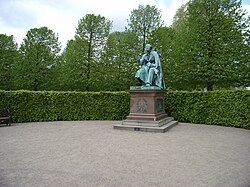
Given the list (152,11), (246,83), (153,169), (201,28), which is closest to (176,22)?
(152,11)

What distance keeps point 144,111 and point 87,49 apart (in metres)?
11.6

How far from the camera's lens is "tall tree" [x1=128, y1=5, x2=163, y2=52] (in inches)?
735

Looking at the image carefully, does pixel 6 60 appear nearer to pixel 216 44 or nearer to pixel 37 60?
pixel 37 60

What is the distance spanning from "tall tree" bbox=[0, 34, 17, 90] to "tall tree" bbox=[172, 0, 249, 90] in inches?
639

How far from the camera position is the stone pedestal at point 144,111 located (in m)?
9.06

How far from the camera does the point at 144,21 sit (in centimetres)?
1881

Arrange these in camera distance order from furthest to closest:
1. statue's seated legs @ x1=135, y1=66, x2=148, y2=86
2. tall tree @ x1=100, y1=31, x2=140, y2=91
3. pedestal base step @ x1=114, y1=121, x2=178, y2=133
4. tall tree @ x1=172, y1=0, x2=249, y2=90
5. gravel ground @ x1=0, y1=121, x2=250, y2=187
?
tall tree @ x1=100, y1=31, x2=140, y2=91 → tall tree @ x1=172, y1=0, x2=249, y2=90 → statue's seated legs @ x1=135, y1=66, x2=148, y2=86 → pedestal base step @ x1=114, y1=121, x2=178, y2=133 → gravel ground @ x1=0, y1=121, x2=250, y2=187

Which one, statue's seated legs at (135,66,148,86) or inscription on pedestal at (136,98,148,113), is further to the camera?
statue's seated legs at (135,66,148,86)

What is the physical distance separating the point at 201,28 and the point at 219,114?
756cm

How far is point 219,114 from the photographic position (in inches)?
433

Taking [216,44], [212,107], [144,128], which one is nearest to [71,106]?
[144,128]

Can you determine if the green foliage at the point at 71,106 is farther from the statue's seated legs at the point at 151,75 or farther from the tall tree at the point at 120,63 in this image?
the tall tree at the point at 120,63

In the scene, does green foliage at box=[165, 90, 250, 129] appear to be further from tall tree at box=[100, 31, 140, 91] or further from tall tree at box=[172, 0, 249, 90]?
tall tree at box=[100, 31, 140, 91]

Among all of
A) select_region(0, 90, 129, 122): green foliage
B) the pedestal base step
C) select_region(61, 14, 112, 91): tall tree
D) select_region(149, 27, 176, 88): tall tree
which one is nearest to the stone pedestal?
the pedestal base step
